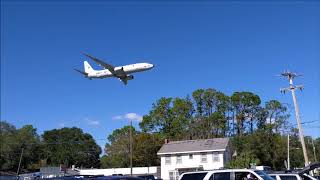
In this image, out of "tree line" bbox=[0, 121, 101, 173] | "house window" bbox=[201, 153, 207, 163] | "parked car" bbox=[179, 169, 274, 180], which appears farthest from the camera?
"tree line" bbox=[0, 121, 101, 173]

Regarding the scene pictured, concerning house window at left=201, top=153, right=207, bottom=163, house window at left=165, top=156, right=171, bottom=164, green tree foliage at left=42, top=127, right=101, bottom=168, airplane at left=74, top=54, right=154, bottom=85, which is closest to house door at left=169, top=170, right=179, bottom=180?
house window at left=165, top=156, right=171, bottom=164

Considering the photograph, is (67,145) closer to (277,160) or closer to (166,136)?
(166,136)

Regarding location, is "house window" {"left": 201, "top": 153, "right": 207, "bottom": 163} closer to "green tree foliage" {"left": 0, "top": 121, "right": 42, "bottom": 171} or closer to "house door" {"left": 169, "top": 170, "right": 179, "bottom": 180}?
"house door" {"left": 169, "top": 170, "right": 179, "bottom": 180}

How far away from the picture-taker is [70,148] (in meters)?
120

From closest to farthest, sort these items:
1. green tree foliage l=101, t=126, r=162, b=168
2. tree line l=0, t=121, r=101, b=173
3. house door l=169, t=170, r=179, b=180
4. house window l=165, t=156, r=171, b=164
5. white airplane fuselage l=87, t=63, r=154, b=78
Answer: white airplane fuselage l=87, t=63, r=154, b=78 < house door l=169, t=170, r=179, b=180 < house window l=165, t=156, r=171, b=164 < green tree foliage l=101, t=126, r=162, b=168 < tree line l=0, t=121, r=101, b=173

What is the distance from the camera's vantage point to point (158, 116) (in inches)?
4173

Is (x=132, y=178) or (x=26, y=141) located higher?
(x=26, y=141)

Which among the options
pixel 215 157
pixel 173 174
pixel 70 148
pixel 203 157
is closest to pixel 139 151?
pixel 173 174

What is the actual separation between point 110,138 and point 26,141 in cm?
2676

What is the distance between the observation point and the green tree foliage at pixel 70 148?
11556 centimetres

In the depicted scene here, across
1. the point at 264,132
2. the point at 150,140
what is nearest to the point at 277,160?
the point at 264,132


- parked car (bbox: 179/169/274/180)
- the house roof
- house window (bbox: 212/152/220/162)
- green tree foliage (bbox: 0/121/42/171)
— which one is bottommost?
parked car (bbox: 179/169/274/180)

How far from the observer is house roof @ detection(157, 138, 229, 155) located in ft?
222

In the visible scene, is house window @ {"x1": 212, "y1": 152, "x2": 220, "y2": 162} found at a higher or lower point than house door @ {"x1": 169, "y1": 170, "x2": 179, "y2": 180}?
higher
